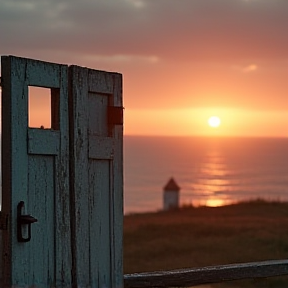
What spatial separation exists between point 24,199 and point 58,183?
0.29 metres

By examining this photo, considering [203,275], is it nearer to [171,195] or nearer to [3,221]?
[3,221]

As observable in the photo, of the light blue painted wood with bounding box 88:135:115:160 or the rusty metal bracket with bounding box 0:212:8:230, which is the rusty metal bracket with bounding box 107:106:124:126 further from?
the rusty metal bracket with bounding box 0:212:8:230

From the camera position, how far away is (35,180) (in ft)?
13.5

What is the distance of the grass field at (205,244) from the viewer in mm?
15016

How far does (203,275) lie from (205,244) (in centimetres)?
1305

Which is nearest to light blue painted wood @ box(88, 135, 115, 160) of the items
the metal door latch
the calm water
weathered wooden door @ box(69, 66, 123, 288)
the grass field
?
weathered wooden door @ box(69, 66, 123, 288)

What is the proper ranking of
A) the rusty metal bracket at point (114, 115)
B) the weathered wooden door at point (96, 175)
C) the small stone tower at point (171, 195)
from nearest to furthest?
1. the weathered wooden door at point (96, 175)
2. the rusty metal bracket at point (114, 115)
3. the small stone tower at point (171, 195)

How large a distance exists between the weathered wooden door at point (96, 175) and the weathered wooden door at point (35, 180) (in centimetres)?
8

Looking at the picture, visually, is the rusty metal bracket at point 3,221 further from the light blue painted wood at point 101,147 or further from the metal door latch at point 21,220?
the light blue painted wood at point 101,147

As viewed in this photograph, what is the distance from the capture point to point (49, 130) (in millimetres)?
4219

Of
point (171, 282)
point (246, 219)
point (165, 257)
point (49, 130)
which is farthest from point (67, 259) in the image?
point (246, 219)

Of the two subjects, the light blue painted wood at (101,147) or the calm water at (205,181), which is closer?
the light blue painted wood at (101,147)

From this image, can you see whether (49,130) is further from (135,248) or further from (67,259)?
(135,248)

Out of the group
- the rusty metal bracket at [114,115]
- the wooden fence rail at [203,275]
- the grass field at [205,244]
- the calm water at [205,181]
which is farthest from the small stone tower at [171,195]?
the rusty metal bracket at [114,115]
